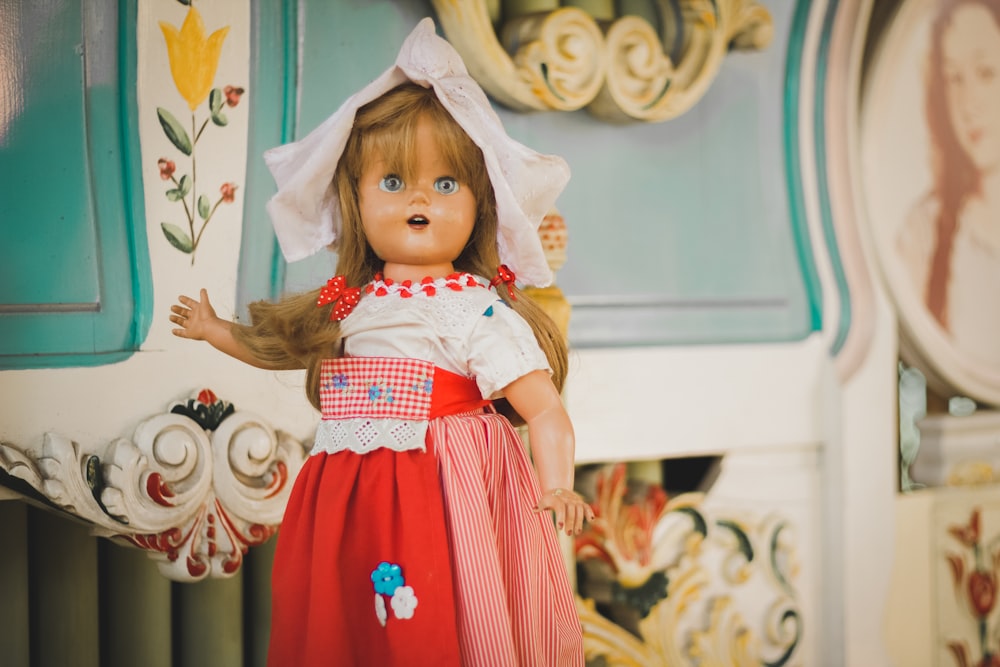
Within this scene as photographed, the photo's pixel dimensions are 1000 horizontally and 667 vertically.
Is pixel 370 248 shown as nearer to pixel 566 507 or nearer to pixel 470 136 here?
pixel 470 136

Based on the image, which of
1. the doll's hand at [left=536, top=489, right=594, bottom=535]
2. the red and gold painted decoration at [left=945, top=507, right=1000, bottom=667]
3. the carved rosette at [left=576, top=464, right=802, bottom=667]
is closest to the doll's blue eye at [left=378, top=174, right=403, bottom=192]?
the doll's hand at [left=536, top=489, right=594, bottom=535]

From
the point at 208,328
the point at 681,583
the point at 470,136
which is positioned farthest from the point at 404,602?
the point at 681,583

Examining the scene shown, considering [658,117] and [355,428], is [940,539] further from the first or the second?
[355,428]

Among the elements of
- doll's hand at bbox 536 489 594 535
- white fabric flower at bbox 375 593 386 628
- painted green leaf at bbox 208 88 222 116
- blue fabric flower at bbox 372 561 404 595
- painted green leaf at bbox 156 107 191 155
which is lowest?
white fabric flower at bbox 375 593 386 628

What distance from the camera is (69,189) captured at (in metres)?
1.43

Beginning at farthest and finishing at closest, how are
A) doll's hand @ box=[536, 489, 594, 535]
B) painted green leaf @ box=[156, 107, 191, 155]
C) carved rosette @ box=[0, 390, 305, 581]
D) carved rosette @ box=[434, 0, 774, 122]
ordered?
1. carved rosette @ box=[434, 0, 774, 122]
2. painted green leaf @ box=[156, 107, 191, 155]
3. carved rosette @ box=[0, 390, 305, 581]
4. doll's hand @ box=[536, 489, 594, 535]

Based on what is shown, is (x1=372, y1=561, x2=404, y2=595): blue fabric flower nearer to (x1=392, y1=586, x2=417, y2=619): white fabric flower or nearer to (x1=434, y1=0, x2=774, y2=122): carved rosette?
(x1=392, y1=586, x2=417, y2=619): white fabric flower

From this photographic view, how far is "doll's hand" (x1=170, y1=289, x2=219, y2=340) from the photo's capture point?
1.31 meters

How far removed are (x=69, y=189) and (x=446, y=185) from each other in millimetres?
529

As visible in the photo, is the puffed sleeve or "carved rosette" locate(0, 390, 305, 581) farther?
"carved rosette" locate(0, 390, 305, 581)

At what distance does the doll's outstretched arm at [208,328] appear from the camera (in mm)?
1299

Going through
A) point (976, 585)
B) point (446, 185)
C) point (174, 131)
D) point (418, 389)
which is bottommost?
point (976, 585)

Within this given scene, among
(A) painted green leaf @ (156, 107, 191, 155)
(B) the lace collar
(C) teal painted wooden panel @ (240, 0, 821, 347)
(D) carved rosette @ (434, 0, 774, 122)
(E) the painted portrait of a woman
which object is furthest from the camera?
(E) the painted portrait of a woman

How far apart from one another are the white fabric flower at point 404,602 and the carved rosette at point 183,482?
0.43 m
